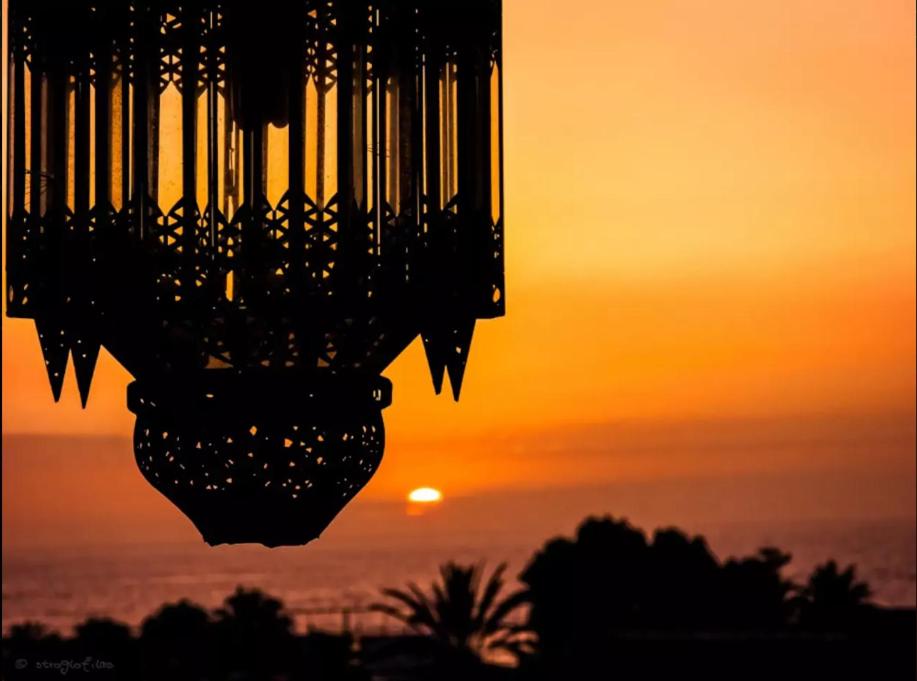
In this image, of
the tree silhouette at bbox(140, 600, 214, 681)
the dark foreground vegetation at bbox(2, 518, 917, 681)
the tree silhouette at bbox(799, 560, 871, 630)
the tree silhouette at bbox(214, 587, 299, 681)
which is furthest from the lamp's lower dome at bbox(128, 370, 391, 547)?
the tree silhouette at bbox(799, 560, 871, 630)

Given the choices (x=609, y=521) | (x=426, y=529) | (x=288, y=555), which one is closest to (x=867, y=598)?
(x=609, y=521)

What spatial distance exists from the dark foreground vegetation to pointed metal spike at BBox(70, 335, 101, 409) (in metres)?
38.4

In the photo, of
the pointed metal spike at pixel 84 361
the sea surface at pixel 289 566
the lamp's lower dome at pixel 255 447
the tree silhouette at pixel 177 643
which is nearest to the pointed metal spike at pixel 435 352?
the lamp's lower dome at pixel 255 447

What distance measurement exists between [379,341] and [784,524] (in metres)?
165

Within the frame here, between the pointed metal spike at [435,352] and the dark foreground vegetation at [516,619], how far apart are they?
38.4m

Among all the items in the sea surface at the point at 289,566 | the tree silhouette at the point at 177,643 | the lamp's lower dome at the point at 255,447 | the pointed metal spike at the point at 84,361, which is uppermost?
the sea surface at the point at 289,566

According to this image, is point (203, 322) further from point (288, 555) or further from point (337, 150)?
point (288, 555)

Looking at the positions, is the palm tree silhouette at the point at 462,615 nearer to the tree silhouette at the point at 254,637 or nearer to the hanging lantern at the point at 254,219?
the tree silhouette at the point at 254,637

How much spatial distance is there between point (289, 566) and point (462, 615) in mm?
94375

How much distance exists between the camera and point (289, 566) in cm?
13988

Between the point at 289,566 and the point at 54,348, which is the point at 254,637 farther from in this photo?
the point at 289,566

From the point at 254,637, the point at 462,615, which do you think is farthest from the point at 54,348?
the point at 254,637

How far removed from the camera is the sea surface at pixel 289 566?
124938 millimetres

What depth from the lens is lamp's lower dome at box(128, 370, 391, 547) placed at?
126 inches
